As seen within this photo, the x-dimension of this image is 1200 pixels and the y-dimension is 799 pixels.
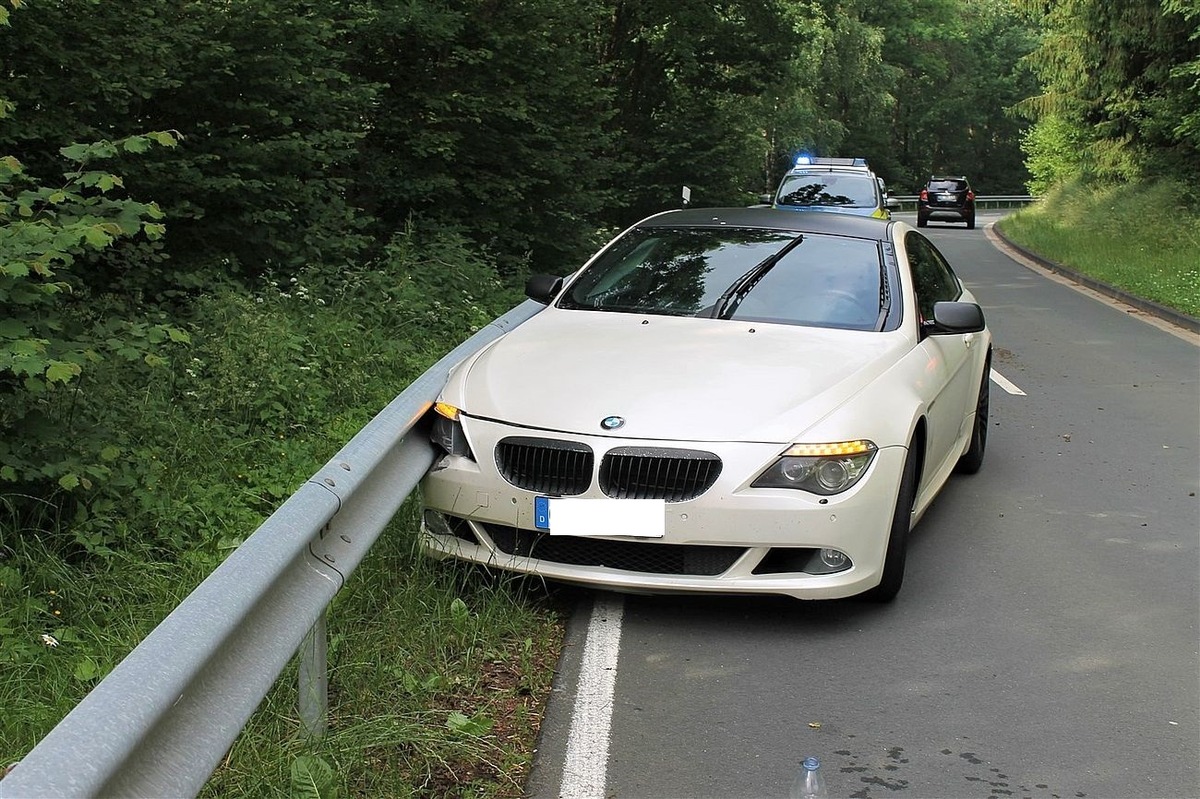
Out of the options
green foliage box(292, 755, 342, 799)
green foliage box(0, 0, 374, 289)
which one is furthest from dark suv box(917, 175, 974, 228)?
green foliage box(292, 755, 342, 799)

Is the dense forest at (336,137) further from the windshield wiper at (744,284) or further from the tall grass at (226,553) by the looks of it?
the windshield wiper at (744,284)

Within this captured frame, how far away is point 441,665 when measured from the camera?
4.61 metres

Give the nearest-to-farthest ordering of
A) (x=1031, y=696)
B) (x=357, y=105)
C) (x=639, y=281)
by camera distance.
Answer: (x=1031, y=696) → (x=639, y=281) → (x=357, y=105)

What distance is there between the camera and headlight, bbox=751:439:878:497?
4.91 meters

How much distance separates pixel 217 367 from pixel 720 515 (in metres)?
3.99

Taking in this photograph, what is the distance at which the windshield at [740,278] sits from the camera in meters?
6.32

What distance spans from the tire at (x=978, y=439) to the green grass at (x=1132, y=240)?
29.7 feet

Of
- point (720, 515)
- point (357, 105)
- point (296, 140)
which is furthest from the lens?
point (357, 105)

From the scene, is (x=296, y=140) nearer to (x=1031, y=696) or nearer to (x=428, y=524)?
(x=428, y=524)

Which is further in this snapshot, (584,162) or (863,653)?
(584,162)

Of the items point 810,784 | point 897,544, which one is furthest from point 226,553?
point 810,784

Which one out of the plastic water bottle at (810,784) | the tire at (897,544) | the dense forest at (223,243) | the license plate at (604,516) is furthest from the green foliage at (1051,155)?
the plastic water bottle at (810,784)

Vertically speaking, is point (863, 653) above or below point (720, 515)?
below

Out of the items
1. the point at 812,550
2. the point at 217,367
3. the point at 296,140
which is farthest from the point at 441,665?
the point at 296,140
